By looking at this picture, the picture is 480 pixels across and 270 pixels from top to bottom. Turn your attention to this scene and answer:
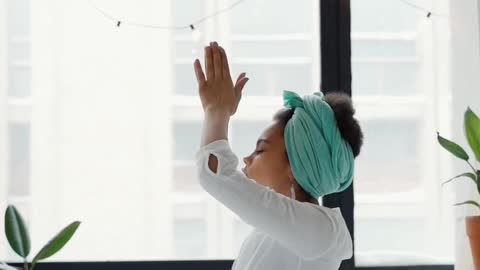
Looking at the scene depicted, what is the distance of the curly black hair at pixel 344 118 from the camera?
56.4 inches

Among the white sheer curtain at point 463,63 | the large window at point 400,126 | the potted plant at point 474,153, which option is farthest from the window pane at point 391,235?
the potted plant at point 474,153

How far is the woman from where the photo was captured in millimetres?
1238

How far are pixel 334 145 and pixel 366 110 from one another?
1.05 metres

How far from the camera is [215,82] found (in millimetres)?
1291

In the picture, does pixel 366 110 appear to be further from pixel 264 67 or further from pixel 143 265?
pixel 143 265

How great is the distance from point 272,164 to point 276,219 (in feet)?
0.70

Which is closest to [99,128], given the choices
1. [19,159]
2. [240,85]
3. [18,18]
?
[19,159]

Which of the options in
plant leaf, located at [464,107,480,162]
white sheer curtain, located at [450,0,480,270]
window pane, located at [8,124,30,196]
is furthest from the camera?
window pane, located at [8,124,30,196]

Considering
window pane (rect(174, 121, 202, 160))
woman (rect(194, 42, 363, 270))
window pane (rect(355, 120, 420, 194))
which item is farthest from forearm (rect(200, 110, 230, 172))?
window pane (rect(355, 120, 420, 194))

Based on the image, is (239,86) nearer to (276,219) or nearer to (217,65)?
(217,65)

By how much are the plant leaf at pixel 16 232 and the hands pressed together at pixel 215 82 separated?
2.97 ft

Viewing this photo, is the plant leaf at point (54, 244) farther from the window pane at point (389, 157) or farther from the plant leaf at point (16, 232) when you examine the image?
the window pane at point (389, 157)

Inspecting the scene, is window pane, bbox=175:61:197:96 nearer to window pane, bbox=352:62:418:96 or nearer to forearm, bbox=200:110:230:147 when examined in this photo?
window pane, bbox=352:62:418:96

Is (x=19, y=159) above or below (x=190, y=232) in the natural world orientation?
above
